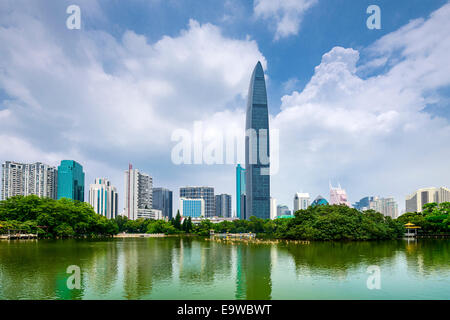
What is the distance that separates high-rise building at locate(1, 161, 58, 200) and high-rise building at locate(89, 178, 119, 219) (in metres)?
34.5

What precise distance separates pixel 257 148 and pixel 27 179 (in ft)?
322

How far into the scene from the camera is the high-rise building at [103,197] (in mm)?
166000

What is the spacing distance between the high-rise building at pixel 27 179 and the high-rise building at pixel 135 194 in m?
38.3

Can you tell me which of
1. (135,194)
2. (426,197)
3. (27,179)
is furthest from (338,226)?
(135,194)

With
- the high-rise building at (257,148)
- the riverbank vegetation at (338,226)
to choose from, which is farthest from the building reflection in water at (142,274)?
the high-rise building at (257,148)

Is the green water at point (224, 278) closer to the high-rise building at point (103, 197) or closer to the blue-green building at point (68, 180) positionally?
the blue-green building at point (68, 180)

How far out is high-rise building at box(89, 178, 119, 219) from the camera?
166000 mm

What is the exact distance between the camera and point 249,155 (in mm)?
168000

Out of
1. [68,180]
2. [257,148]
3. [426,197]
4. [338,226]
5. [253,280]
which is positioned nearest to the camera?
[253,280]

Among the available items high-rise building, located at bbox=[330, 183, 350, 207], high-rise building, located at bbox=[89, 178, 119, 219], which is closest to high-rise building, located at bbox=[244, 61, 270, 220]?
high-rise building, located at bbox=[330, 183, 350, 207]

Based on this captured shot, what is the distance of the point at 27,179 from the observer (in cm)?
12206

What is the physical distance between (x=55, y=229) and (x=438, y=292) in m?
57.2

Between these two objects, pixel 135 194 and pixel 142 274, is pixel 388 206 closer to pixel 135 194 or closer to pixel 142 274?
pixel 135 194
